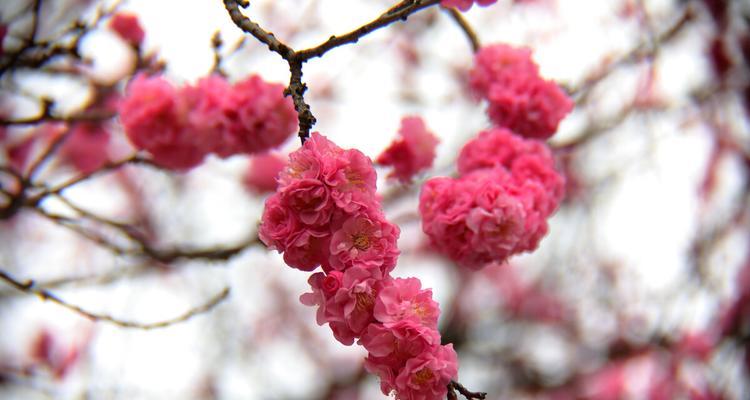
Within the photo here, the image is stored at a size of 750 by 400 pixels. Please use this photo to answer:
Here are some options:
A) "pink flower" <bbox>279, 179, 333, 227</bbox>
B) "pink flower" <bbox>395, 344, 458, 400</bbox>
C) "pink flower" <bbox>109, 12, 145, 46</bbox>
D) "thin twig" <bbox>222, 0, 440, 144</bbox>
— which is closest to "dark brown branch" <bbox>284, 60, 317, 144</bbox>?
"thin twig" <bbox>222, 0, 440, 144</bbox>

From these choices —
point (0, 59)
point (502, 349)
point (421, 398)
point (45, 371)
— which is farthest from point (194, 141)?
point (502, 349)

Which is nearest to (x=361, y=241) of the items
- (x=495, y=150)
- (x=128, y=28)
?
(x=495, y=150)

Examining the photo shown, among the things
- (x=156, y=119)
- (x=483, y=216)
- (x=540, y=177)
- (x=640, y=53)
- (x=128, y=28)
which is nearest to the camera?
(x=483, y=216)

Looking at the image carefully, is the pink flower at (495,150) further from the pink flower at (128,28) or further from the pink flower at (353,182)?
the pink flower at (128,28)

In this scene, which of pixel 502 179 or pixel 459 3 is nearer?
pixel 459 3

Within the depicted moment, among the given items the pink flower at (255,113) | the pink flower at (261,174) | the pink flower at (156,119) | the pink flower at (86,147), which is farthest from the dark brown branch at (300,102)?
the pink flower at (86,147)

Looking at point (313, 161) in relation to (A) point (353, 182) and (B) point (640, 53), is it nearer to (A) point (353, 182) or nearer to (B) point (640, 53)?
(A) point (353, 182)
